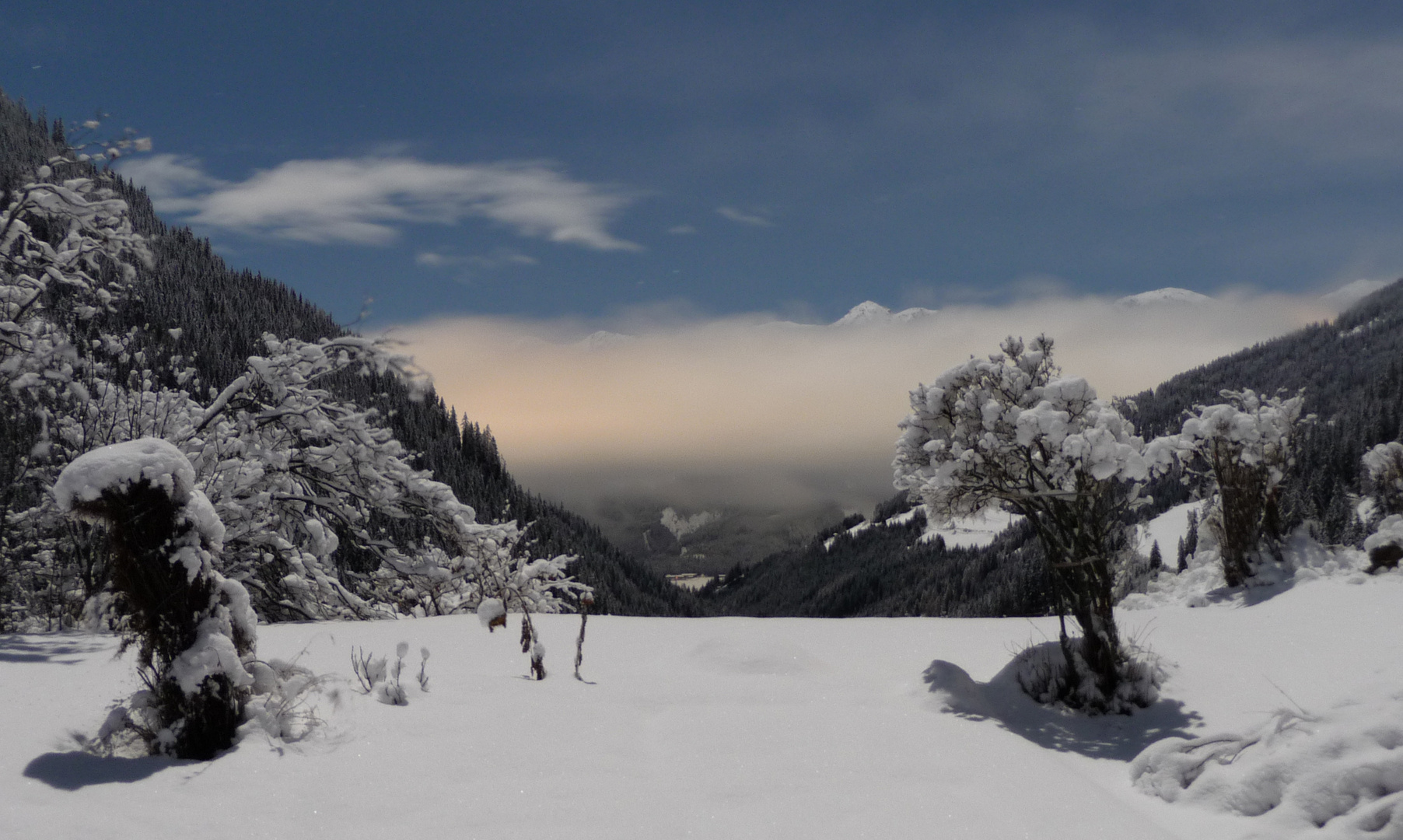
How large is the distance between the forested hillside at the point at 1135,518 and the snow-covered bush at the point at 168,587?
142 feet

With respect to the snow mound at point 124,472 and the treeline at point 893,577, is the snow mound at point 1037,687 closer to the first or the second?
the snow mound at point 124,472

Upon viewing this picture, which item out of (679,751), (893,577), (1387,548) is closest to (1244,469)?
(1387,548)

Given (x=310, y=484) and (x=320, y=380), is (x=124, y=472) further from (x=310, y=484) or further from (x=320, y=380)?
(x=320, y=380)

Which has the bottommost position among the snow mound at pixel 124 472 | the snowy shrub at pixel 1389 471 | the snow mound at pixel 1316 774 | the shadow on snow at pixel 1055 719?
the shadow on snow at pixel 1055 719

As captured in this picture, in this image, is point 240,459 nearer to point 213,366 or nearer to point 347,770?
point 347,770

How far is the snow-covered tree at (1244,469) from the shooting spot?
52.1ft

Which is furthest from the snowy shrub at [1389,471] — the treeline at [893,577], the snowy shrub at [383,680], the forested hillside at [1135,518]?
the treeline at [893,577]

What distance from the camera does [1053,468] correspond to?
9859mm

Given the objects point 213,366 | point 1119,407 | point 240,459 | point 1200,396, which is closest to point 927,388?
point 1119,407

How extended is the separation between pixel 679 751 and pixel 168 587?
421cm

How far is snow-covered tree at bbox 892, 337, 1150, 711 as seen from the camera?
380 inches

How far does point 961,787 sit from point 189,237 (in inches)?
4872

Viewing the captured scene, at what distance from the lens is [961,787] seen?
254 inches

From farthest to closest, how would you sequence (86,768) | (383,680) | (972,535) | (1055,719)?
1. (972,535)
2. (1055,719)
3. (383,680)
4. (86,768)
